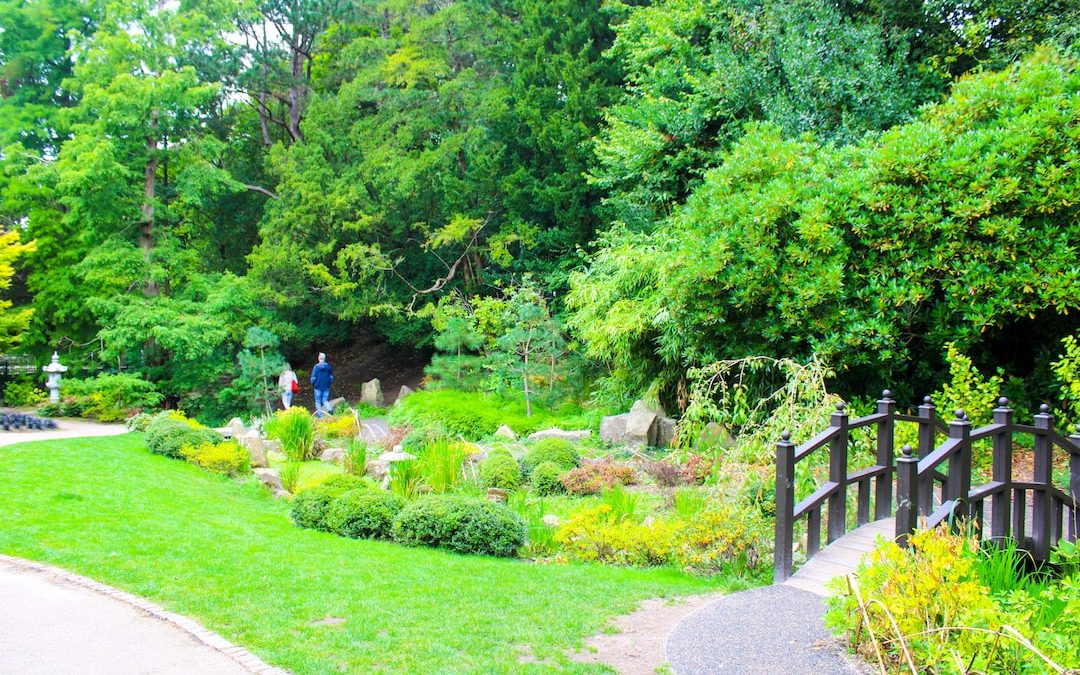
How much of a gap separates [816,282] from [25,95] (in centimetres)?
2154

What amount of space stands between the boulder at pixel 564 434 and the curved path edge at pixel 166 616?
7955 millimetres

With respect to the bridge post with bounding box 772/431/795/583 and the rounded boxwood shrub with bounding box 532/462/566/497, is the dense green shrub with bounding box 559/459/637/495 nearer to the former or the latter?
the rounded boxwood shrub with bounding box 532/462/566/497

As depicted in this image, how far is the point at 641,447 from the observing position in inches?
476

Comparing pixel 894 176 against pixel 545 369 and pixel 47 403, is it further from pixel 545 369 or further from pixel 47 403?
pixel 47 403

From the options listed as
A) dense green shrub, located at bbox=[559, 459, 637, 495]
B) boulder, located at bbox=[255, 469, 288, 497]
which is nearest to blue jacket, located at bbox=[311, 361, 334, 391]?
boulder, located at bbox=[255, 469, 288, 497]

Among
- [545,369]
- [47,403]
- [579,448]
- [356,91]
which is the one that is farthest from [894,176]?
[47,403]

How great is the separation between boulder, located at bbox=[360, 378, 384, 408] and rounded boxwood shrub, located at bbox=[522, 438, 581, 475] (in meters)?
11.2

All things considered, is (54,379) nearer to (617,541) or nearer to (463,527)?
(463,527)

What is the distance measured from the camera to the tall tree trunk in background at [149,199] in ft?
63.6

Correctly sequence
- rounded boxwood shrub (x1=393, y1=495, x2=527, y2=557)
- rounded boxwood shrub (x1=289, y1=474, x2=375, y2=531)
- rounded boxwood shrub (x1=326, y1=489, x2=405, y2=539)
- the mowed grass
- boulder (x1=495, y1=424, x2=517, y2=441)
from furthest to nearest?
boulder (x1=495, y1=424, x2=517, y2=441) < rounded boxwood shrub (x1=289, y1=474, x2=375, y2=531) < rounded boxwood shrub (x1=326, y1=489, x2=405, y2=539) < rounded boxwood shrub (x1=393, y1=495, x2=527, y2=557) < the mowed grass

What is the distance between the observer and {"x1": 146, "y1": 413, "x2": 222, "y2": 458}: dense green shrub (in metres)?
12.1

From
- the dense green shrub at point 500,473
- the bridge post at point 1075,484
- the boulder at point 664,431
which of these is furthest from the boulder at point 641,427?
the bridge post at point 1075,484

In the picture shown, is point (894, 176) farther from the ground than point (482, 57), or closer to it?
closer to it

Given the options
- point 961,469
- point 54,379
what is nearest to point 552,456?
point 961,469
